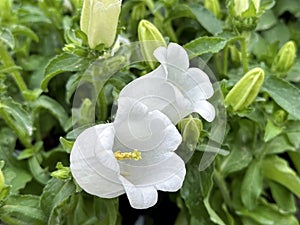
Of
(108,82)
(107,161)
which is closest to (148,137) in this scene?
(107,161)

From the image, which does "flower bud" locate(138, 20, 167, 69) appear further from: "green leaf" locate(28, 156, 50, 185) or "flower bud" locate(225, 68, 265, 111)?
"green leaf" locate(28, 156, 50, 185)

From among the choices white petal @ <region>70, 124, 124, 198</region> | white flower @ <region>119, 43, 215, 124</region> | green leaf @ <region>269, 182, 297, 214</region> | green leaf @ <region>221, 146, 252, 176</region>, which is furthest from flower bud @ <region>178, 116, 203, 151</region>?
green leaf @ <region>269, 182, 297, 214</region>

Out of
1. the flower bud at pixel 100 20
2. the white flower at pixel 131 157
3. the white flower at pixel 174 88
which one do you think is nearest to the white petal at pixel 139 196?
the white flower at pixel 131 157

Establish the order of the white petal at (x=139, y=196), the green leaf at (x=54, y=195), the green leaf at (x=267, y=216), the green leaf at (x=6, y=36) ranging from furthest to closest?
the green leaf at (x=267, y=216) < the green leaf at (x=6, y=36) < the green leaf at (x=54, y=195) < the white petal at (x=139, y=196)

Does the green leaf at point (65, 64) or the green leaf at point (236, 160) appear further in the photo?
the green leaf at point (236, 160)

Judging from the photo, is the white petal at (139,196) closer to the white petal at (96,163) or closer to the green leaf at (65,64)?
the white petal at (96,163)

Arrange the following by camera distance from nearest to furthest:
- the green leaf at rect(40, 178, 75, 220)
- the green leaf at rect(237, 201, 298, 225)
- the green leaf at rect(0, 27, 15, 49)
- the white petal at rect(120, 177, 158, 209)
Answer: the white petal at rect(120, 177, 158, 209)
the green leaf at rect(40, 178, 75, 220)
the green leaf at rect(0, 27, 15, 49)
the green leaf at rect(237, 201, 298, 225)

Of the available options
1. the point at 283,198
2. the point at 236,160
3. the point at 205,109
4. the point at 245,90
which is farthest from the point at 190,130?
the point at 283,198
